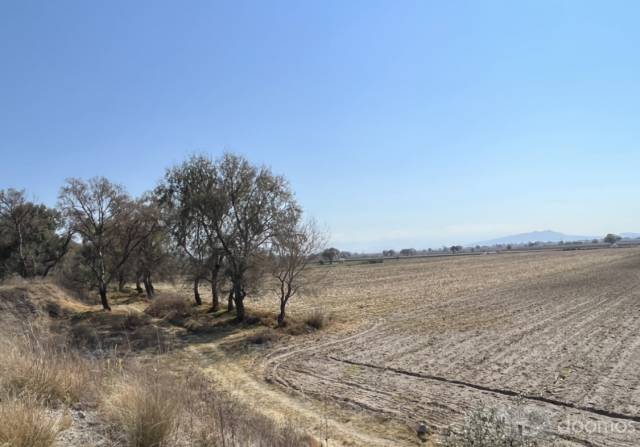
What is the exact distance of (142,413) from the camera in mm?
4258

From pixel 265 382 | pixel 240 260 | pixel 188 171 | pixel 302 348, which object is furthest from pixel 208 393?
pixel 188 171

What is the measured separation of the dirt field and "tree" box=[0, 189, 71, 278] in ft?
97.2

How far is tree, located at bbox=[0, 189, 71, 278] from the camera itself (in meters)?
39.0

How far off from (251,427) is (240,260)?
1968cm

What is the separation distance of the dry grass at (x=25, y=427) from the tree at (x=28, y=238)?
123 feet

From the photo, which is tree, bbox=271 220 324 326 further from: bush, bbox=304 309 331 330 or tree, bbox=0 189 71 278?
tree, bbox=0 189 71 278

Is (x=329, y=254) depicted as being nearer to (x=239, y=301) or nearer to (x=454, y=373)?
(x=239, y=301)

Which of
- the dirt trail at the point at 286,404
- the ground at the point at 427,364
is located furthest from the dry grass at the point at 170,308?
the dirt trail at the point at 286,404

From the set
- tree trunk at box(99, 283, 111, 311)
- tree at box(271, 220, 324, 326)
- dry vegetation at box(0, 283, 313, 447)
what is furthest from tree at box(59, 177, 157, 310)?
dry vegetation at box(0, 283, 313, 447)

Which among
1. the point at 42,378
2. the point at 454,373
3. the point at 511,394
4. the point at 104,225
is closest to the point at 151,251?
the point at 104,225

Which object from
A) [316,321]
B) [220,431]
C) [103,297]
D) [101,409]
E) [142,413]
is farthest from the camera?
[103,297]

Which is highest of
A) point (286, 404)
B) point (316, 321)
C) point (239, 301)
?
point (239, 301)

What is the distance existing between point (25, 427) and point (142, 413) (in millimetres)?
950

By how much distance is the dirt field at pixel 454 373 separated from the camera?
8.75 metres
